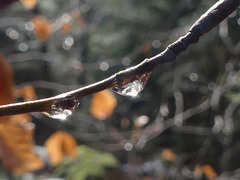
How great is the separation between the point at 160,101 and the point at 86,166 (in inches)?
26.1

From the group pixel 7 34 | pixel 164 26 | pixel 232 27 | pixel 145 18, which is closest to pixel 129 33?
pixel 145 18

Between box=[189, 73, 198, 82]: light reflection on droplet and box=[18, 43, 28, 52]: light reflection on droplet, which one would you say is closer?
box=[189, 73, 198, 82]: light reflection on droplet

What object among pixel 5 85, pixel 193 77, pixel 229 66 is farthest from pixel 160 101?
pixel 5 85

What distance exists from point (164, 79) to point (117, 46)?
364mm

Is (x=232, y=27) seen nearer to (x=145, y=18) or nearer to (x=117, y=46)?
(x=145, y=18)

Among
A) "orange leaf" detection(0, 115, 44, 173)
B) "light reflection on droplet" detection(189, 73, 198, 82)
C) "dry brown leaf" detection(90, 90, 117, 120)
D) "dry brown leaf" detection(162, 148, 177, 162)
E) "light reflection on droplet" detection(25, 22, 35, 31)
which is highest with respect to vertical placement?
"light reflection on droplet" detection(25, 22, 35, 31)

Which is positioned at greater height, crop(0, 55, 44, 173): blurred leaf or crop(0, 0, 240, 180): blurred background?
crop(0, 0, 240, 180): blurred background

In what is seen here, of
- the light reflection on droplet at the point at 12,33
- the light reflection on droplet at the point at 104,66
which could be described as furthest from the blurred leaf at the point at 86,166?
the light reflection on droplet at the point at 12,33

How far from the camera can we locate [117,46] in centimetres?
194

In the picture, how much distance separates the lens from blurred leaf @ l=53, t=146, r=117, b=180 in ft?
4.50

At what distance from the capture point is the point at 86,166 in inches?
55.5

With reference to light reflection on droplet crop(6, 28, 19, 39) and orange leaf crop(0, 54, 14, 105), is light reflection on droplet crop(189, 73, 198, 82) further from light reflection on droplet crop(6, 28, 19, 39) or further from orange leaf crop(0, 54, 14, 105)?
light reflection on droplet crop(6, 28, 19, 39)

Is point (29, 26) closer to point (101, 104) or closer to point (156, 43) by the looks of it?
point (156, 43)

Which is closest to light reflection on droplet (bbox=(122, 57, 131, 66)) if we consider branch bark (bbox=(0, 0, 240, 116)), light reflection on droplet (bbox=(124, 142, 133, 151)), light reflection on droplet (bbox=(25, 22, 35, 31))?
light reflection on droplet (bbox=(124, 142, 133, 151))
